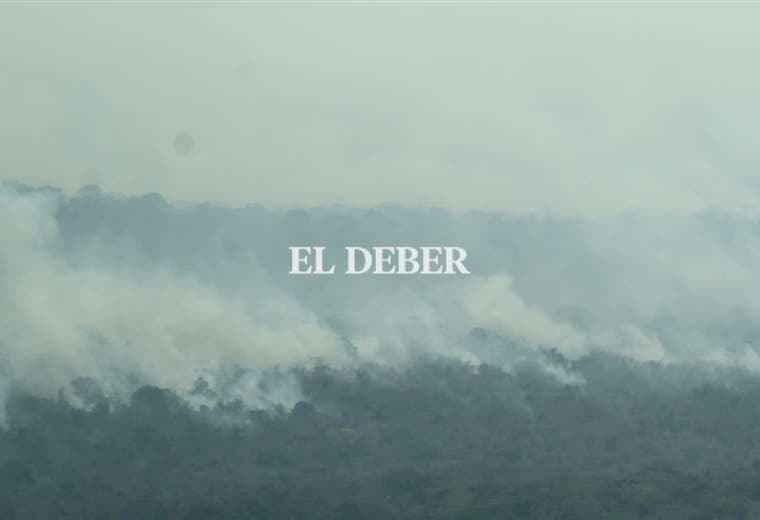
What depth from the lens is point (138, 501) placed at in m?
25.8

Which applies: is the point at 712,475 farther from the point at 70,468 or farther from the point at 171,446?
the point at 70,468

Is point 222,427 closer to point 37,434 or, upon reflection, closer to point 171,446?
point 171,446

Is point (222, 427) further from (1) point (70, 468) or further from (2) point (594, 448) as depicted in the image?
(2) point (594, 448)

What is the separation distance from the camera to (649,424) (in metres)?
26.4

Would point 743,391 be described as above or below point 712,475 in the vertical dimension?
above

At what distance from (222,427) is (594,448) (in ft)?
23.2

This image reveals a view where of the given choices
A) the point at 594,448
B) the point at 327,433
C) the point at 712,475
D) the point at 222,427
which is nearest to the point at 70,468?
the point at 222,427

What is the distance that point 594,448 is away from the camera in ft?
85.6

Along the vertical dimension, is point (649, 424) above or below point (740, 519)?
above

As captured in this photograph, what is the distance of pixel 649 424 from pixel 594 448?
1201mm

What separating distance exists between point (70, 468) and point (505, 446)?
812 centimetres

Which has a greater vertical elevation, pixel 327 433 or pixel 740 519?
pixel 327 433

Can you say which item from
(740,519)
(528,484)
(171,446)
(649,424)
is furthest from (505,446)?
(171,446)

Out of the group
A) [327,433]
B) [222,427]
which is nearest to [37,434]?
[222,427]
